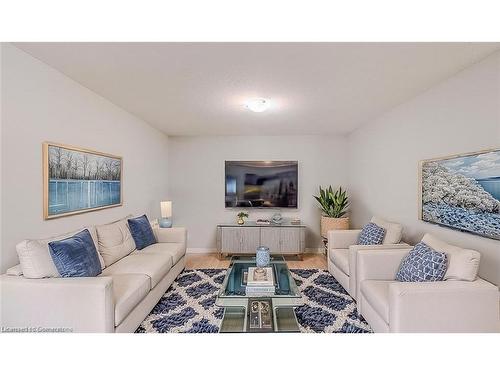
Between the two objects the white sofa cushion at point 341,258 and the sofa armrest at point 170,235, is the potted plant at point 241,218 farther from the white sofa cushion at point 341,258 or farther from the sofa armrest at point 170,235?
the white sofa cushion at point 341,258

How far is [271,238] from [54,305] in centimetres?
316

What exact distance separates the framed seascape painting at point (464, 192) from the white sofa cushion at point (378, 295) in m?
0.84

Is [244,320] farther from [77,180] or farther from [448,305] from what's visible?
[77,180]

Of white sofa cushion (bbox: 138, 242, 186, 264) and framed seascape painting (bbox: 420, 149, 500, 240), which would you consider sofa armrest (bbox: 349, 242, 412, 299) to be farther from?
white sofa cushion (bbox: 138, 242, 186, 264)

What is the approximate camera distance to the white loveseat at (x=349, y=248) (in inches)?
102

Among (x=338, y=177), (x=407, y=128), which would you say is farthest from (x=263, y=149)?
(x=407, y=128)

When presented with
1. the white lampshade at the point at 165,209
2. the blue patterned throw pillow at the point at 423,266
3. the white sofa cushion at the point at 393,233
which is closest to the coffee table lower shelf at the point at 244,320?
the blue patterned throw pillow at the point at 423,266

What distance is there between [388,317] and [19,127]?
3103mm

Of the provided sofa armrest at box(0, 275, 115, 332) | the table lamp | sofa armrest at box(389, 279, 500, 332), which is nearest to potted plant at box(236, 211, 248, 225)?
the table lamp

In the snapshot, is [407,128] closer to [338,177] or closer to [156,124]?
[338,177]

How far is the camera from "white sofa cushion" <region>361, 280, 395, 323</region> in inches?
73.4

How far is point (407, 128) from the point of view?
9.53 feet

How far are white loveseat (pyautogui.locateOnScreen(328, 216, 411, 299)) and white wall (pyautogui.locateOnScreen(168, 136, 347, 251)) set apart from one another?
4.49 ft

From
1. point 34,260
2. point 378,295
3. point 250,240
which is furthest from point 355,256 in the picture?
point 34,260
